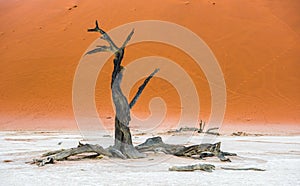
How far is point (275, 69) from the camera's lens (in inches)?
1238

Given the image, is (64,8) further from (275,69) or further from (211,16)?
(275,69)

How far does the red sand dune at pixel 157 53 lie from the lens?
27156 millimetres

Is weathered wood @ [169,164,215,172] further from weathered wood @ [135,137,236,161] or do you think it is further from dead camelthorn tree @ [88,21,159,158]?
dead camelthorn tree @ [88,21,159,158]

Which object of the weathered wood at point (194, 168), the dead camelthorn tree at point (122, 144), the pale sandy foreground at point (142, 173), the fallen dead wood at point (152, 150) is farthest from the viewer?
the dead camelthorn tree at point (122, 144)

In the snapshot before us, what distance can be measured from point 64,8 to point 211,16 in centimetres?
1376

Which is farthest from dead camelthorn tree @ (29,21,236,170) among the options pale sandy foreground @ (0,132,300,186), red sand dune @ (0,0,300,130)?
red sand dune @ (0,0,300,130)

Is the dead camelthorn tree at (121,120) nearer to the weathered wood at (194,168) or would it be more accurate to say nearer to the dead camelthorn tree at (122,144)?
the dead camelthorn tree at (122,144)

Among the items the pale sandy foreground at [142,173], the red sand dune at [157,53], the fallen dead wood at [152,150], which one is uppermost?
the red sand dune at [157,53]

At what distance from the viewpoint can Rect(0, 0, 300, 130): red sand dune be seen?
27156 millimetres

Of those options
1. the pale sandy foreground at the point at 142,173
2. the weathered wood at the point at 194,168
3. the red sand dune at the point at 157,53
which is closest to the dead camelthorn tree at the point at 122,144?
the pale sandy foreground at the point at 142,173

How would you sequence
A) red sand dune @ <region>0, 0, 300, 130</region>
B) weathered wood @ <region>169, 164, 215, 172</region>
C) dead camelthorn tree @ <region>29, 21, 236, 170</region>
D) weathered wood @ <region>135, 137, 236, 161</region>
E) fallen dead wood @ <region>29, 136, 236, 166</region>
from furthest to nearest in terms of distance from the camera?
red sand dune @ <region>0, 0, 300, 130</region> → weathered wood @ <region>135, 137, 236, 161</region> → dead camelthorn tree @ <region>29, 21, 236, 170</region> → fallen dead wood @ <region>29, 136, 236, 166</region> → weathered wood @ <region>169, 164, 215, 172</region>

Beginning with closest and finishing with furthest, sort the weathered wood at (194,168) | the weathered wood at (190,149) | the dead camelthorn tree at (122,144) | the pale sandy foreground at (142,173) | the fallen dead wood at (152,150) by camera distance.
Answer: the pale sandy foreground at (142,173)
the weathered wood at (194,168)
the fallen dead wood at (152,150)
the dead camelthorn tree at (122,144)
the weathered wood at (190,149)

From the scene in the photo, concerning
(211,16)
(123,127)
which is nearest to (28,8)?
(211,16)

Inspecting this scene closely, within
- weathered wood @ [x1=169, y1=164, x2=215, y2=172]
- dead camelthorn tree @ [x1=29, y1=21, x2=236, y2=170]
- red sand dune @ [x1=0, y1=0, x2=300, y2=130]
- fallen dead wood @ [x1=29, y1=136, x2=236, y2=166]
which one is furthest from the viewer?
red sand dune @ [x1=0, y1=0, x2=300, y2=130]
